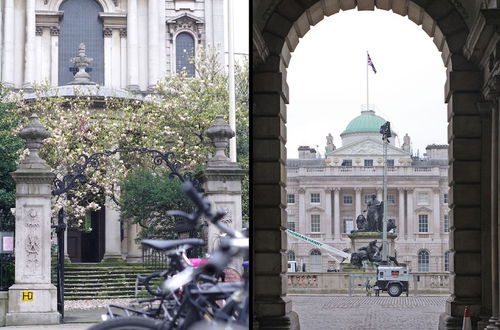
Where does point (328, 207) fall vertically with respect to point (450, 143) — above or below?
below

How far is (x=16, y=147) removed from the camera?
28.6 ft

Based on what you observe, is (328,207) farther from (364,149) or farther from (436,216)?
(436,216)

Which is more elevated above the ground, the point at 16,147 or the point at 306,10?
the point at 306,10

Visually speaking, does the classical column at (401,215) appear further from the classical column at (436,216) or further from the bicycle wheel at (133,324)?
the bicycle wheel at (133,324)

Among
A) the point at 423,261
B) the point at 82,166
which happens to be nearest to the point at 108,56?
the point at 82,166

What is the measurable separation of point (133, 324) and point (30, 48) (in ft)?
8.64

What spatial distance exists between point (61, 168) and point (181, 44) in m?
1.17

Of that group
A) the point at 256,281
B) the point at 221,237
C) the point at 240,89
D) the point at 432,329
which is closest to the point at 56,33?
the point at 240,89

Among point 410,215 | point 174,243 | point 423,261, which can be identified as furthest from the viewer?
point 410,215

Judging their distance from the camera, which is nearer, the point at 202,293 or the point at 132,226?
the point at 202,293

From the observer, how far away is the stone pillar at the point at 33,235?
859 centimetres

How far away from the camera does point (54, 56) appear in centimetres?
886

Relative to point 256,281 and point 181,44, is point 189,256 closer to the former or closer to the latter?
point 181,44

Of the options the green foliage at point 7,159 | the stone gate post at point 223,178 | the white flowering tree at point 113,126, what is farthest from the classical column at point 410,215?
the stone gate post at point 223,178
